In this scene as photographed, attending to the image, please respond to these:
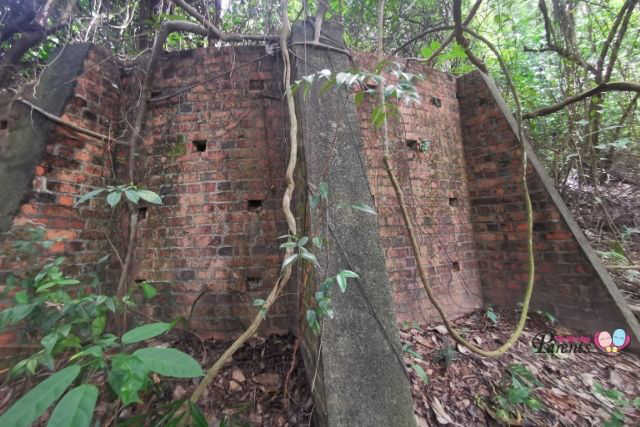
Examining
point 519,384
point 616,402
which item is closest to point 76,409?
point 519,384

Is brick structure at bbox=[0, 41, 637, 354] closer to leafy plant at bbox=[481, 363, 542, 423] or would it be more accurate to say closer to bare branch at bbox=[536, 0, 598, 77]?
leafy plant at bbox=[481, 363, 542, 423]

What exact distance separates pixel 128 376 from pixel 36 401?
175 mm

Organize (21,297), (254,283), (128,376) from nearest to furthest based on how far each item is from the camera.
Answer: (128,376)
(21,297)
(254,283)

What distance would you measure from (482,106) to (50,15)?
4.66 metres

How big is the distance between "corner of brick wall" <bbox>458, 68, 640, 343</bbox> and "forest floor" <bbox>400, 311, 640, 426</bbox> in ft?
1.04

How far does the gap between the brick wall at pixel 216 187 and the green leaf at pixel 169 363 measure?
1.42m

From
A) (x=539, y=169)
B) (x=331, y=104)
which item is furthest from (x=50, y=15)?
(x=539, y=169)

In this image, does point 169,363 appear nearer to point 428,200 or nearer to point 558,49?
point 428,200

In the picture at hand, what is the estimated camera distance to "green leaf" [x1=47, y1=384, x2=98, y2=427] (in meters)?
0.58

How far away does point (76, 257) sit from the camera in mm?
2025

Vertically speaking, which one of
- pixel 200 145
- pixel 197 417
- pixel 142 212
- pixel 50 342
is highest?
pixel 200 145

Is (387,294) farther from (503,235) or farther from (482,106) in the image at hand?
(482,106)

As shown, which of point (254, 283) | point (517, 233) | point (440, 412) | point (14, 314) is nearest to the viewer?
point (14, 314)

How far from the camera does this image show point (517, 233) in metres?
2.71
